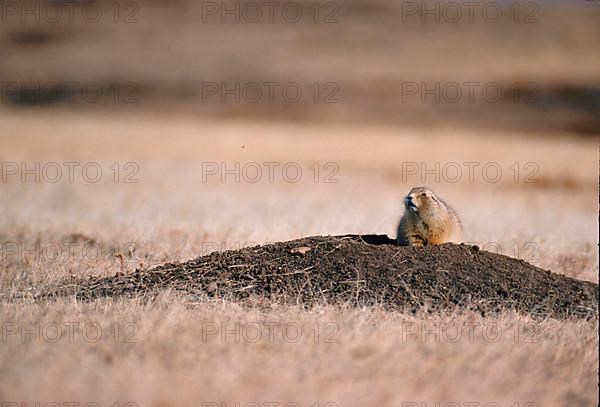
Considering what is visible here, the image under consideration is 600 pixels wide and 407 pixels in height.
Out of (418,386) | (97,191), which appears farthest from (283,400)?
(97,191)

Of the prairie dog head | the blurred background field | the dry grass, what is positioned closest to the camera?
the dry grass

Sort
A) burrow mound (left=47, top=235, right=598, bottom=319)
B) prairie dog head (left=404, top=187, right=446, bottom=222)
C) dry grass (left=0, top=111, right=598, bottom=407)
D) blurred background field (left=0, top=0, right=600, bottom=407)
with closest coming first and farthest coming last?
dry grass (left=0, top=111, right=598, bottom=407)
blurred background field (left=0, top=0, right=600, bottom=407)
burrow mound (left=47, top=235, right=598, bottom=319)
prairie dog head (left=404, top=187, right=446, bottom=222)

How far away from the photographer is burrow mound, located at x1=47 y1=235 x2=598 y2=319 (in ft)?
25.5

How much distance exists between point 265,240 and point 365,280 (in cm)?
353

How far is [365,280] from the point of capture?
797cm

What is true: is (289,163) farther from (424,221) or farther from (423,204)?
(423,204)

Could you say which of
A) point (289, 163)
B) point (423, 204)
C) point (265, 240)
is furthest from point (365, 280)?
point (289, 163)

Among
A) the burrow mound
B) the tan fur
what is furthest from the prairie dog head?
the burrow mound

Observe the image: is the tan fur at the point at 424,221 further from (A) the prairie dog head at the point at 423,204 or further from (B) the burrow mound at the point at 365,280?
(B) the burrow mound at the point at 365,280

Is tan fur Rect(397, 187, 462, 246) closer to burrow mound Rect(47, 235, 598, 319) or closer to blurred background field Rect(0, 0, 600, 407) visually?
burrow mound Rect(47, 235, 598, 319)

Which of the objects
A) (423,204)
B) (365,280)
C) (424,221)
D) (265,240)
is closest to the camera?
(365,280)

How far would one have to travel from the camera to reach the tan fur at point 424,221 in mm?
8836

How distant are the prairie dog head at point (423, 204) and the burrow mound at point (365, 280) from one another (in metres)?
0.43

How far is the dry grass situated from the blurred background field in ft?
0.11
